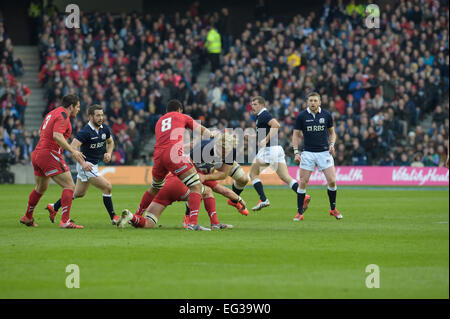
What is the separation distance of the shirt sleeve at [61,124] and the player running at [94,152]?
3.04ft

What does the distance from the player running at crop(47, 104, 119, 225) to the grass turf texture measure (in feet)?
1.34

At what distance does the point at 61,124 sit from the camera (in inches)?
528

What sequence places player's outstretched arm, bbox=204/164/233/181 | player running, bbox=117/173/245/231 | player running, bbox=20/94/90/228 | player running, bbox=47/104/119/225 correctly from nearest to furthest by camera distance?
1. player running, bbox=117/173/245/231
2. player running, bbox=20/94/90/228
3. player's outstretched arm, bbox=204/164/233/181
4. player running, bbox=47/104/119/225

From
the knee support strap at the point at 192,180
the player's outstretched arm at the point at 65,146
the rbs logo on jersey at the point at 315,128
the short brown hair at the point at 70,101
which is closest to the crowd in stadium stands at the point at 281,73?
the rbs logo on jersey at the point at 315,128

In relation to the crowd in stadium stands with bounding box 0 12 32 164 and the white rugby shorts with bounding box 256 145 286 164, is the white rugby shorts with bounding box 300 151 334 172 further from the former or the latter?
the crowd in stadium stands with bounding box 0 12 32 164

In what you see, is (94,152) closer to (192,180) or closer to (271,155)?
(192,180)

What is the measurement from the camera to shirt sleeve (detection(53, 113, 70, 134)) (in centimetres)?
1337

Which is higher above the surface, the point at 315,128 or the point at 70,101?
the point at 70,101

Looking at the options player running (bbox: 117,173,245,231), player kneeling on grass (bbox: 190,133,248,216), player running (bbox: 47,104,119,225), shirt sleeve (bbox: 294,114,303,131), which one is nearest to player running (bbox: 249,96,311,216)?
shirt sleeve (bbox: 294,114,303,131)

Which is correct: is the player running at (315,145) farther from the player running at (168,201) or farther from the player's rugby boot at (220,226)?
the player running at (168,201)

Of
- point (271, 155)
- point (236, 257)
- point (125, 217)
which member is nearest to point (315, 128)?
A: point (271, 155)

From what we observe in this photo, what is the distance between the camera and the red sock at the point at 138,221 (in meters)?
13.2

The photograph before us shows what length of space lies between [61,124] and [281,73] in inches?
878
